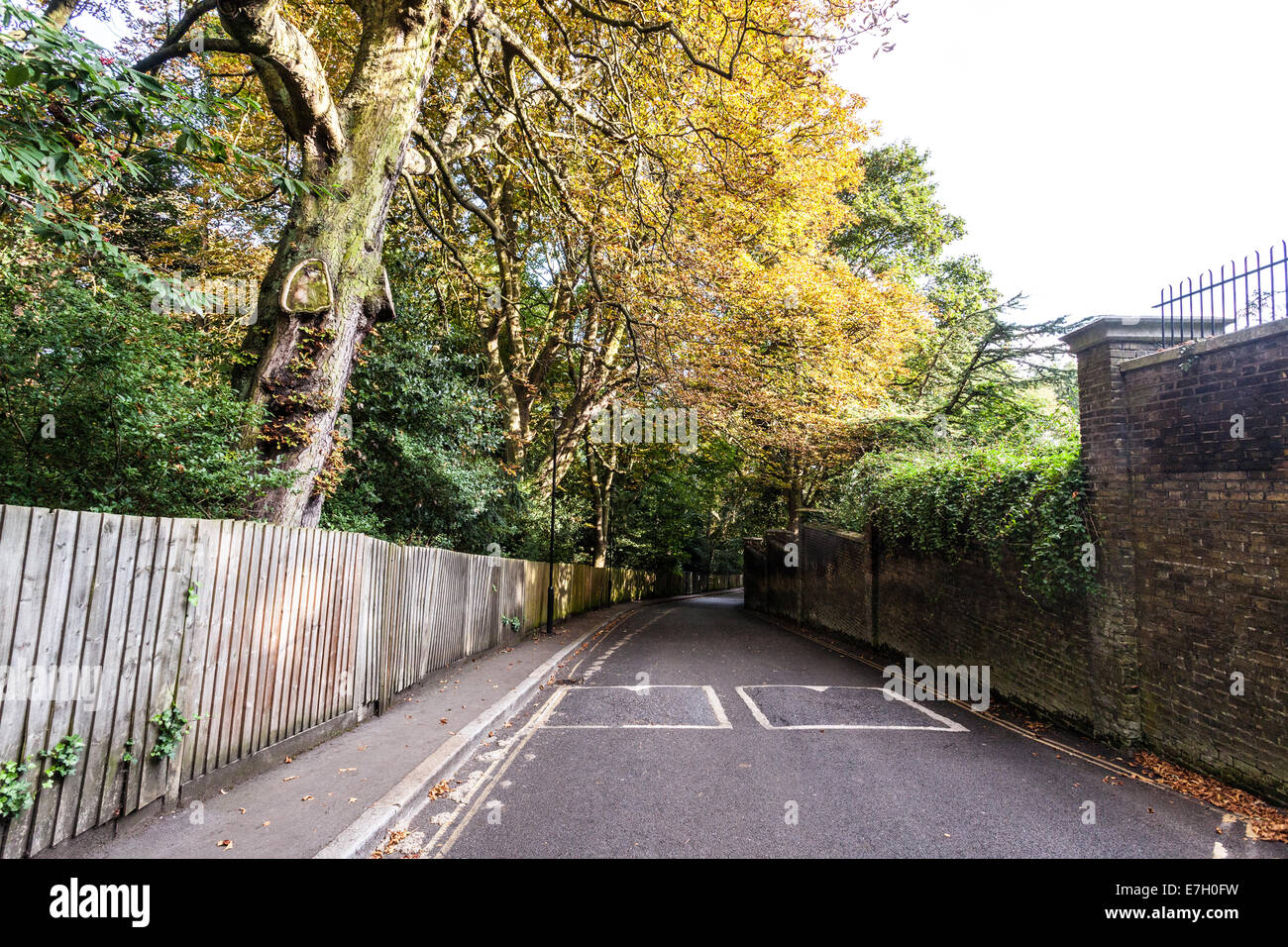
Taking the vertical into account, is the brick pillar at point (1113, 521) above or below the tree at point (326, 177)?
below

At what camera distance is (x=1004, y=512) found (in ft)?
26.0

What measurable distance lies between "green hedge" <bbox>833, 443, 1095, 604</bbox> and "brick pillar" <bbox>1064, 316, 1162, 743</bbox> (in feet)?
0.77

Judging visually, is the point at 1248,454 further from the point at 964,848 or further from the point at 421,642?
the point at 421,642

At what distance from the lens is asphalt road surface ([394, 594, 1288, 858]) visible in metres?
3.97

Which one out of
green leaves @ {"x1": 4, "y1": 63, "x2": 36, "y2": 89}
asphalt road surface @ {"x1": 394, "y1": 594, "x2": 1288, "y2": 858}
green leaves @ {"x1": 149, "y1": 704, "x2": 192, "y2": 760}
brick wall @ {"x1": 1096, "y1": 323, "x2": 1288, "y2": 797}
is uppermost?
green leaves @ {"x1": 4, "y1": 63, "x2": 36, "y2": 89}

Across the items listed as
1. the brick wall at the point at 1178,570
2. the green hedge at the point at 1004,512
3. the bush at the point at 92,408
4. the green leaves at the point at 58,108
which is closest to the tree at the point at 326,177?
the bush at the point at 92,408

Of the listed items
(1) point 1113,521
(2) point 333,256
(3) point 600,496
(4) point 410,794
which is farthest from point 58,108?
(3) point 600,496

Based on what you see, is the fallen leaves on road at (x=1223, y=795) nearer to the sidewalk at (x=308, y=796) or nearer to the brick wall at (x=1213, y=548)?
the brick wall at (x=1213, y=548)

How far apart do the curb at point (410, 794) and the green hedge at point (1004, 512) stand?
638cm

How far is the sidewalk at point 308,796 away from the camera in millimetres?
3566

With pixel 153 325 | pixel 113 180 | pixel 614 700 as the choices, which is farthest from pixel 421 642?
pixel 113 180

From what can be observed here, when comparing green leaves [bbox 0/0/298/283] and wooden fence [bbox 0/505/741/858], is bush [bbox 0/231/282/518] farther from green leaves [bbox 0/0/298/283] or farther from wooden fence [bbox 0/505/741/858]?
wooden fence [bbox 0/505/741/858]

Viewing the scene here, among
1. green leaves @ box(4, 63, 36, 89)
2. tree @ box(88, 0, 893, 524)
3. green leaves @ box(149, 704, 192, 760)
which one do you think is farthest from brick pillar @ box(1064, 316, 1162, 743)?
green leaves @ box(4, 63, 36, 89)

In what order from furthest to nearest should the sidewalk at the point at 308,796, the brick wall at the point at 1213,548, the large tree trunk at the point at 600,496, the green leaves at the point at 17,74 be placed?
the large tree trunk at the point at 600,496, the brick wall at the point at 1213,548, the sidewalk at the point at 308,796, the green leaves at the point at 17,74
